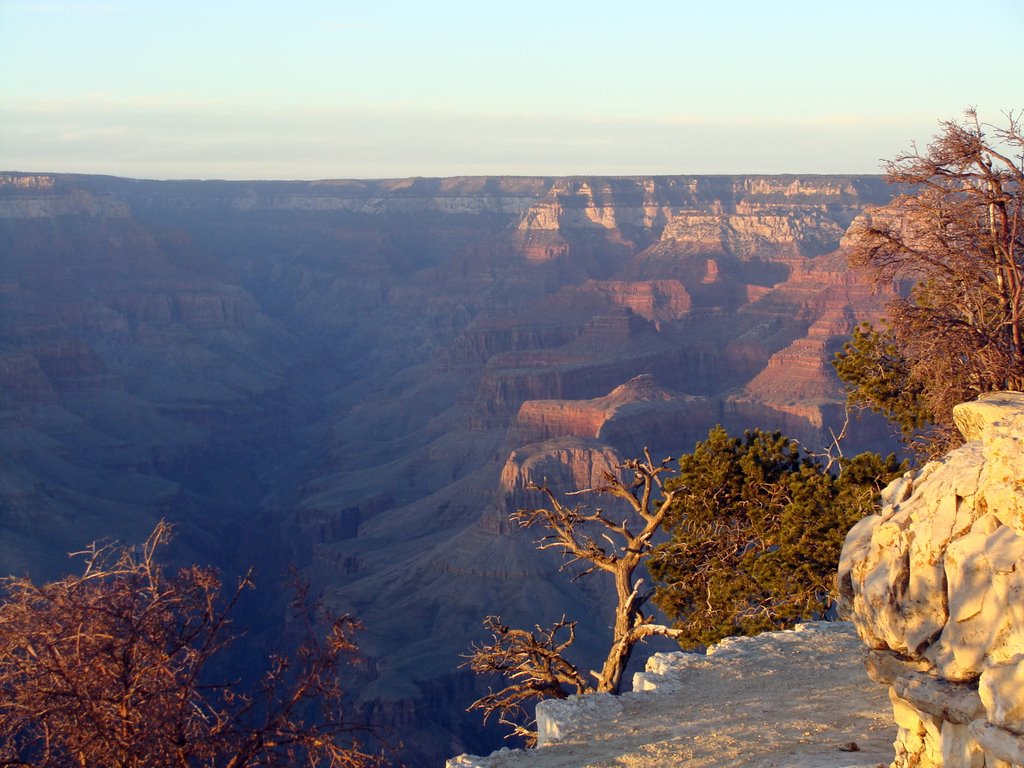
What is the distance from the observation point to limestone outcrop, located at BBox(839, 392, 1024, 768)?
28.3 feet

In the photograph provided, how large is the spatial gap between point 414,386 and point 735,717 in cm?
12783

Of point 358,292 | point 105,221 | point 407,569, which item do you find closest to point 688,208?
point 358,292

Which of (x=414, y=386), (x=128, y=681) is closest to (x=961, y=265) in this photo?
(x=128, y=681)

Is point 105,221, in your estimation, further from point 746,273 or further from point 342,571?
point 342,571

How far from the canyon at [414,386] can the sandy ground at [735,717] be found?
3397cm

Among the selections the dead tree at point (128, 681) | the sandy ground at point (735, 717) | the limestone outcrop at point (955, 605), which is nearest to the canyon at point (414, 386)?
the sandy ground at point (735, 717)

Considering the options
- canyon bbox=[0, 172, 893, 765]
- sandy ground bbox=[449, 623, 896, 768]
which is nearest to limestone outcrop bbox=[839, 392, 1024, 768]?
sandy ground bbox=[449, 623, 896, 768]

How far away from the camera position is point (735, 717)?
1368 centimetres

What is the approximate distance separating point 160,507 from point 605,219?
10058 cm

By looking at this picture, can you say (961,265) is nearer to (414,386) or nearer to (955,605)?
(955,605)

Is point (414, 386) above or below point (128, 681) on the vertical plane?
below

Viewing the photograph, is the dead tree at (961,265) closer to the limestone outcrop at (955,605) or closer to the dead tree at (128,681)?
the limestone outcrop at (955,605)

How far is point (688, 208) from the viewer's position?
561 ft

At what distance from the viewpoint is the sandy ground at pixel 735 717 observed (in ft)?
40.4
